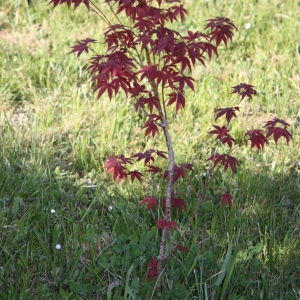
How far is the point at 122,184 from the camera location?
11.6ft

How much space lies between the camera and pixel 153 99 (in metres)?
2.73

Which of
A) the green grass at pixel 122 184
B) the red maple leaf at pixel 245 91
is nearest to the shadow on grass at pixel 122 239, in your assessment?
the green grass at pixel 122 184

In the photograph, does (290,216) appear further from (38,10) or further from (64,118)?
(38,10)

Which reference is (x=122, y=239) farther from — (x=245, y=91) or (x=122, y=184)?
(x=245, y=91)

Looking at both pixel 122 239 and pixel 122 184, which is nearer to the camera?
pixel 122 239

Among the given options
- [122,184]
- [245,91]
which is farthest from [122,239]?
[245,91]

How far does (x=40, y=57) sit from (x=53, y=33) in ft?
1.24

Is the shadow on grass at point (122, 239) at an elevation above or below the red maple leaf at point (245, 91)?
below

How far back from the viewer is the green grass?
2.88 m

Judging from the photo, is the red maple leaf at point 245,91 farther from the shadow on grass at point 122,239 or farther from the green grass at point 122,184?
the shadow on grass at point 122,239

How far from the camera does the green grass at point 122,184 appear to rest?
2.88 metres

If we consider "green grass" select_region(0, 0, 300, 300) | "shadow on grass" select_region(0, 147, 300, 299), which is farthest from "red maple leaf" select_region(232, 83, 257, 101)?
"shadow on grass" select_region(0, 147, 300, 299)

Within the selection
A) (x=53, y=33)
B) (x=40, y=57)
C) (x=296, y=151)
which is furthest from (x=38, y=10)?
(x=296, y=151)

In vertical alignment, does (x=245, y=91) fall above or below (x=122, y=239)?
above
